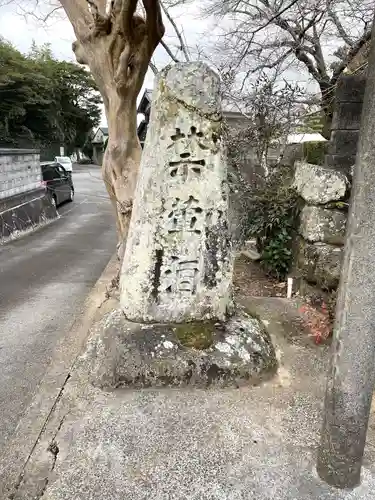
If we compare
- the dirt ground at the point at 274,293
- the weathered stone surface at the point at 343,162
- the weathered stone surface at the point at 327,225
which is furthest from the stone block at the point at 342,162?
the dirt ground at the point at 274,293

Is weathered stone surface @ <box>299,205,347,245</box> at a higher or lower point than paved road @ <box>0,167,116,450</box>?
higher

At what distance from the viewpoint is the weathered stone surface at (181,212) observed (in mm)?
2623

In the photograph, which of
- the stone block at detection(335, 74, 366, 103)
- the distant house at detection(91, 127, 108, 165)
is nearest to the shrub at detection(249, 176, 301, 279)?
the stone block at detection(335, 74, 366, 103)

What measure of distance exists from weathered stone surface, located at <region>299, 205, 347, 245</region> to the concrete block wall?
935 centimetres

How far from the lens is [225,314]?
2.92 m

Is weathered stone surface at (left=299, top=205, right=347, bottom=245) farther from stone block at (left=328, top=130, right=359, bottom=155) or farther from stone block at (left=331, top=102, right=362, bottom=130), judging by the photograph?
stone block at (left=331, top=102, right=362, bottom=130)

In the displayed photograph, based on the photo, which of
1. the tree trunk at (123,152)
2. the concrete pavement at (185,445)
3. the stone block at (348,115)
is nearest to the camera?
the concrete pavement at (185,445)

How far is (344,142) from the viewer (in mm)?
4031

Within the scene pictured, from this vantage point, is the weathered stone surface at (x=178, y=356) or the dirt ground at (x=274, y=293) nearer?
the weathered stone surface at (x=178, y=356)

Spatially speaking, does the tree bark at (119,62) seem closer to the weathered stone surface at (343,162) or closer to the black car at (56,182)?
the weathered stone surface at (343,162)

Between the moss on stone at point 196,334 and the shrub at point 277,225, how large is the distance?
256cm

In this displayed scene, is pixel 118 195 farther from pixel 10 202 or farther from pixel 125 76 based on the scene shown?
pixel 10 202

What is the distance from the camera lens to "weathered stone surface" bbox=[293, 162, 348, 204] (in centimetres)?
407

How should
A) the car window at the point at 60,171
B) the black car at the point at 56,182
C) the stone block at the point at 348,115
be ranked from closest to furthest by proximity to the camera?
1. the stone block at the point at 348,115
2. the black car at the point at 56,182
3. the car window at the point at 60,171
